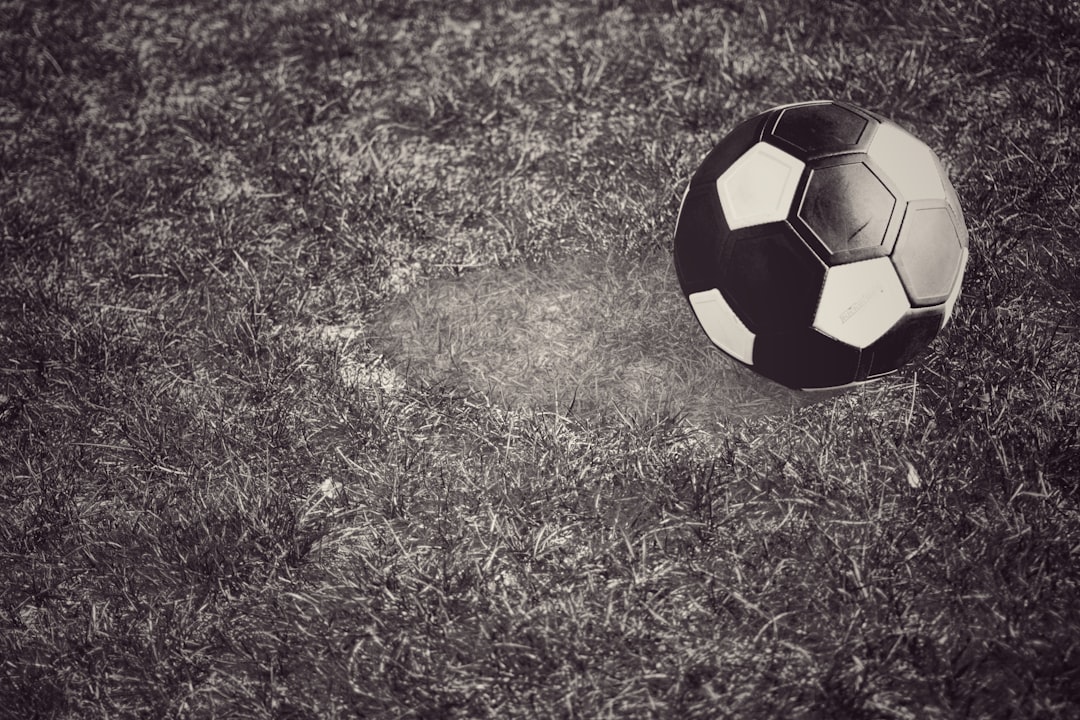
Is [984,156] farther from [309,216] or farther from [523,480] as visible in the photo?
[309,216]

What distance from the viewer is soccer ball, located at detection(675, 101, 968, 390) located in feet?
6.90

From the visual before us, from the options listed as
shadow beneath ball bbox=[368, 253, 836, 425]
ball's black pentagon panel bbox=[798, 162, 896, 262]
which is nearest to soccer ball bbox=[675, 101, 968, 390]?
ball's black pentagon panel bbox=[798, 162, 896, 262]

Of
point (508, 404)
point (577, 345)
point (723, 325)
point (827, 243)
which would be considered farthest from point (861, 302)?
point (508, 404)

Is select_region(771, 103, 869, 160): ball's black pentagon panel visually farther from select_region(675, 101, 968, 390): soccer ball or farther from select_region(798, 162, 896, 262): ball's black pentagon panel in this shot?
select_region(798, 162, 896, 262): ball's black pentagon panel

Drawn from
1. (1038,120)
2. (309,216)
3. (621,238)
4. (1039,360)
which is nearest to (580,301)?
(621,238)

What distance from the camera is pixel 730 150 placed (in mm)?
2336

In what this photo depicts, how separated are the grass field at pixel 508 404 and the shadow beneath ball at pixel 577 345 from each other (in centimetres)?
1

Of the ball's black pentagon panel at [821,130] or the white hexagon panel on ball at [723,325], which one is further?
the white hexagon panel on ball at [723,325]

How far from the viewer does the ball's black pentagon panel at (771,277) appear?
6.93ft

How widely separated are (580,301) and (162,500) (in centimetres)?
160

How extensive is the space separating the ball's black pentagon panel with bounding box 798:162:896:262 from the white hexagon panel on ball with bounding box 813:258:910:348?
4 centimetres

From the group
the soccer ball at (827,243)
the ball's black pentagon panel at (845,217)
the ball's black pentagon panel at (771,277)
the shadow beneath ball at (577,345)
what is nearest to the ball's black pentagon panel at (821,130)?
the soccer ball at (827,243)

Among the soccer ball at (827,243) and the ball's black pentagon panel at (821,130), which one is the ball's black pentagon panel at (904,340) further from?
the ball's black pentagon panel at (821,130)

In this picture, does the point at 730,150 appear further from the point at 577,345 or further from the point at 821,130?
the point at 577,345
